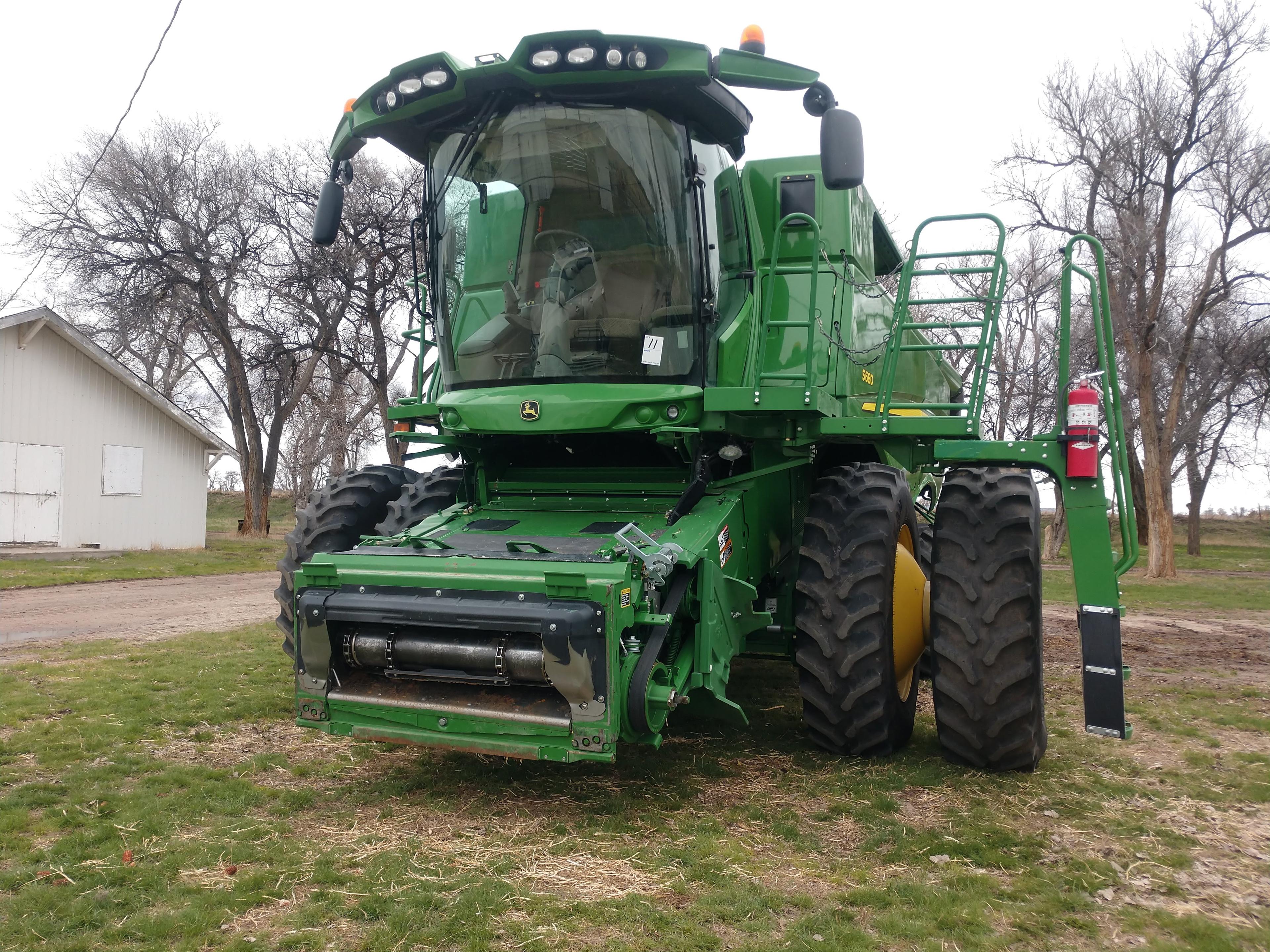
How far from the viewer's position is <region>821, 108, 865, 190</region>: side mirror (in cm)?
445

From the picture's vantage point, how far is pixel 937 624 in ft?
16.1

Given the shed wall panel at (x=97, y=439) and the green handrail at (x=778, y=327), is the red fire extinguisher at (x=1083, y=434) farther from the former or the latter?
the shed wall panel at (x=97, y=439)

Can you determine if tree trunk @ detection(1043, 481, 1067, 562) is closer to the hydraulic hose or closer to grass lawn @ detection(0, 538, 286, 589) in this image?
grass lawn @ detection(0, 538, 286, 589)

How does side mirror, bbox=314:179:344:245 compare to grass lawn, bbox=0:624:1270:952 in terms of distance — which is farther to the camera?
side mirror, bbox=314:179:344:245

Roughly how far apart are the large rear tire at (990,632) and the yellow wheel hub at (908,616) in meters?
0.18

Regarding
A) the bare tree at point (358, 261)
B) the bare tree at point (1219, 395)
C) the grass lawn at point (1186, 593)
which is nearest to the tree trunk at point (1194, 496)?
the bare tree at point (1219, 395)

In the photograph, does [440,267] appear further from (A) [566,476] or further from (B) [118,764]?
(B) [118,764]

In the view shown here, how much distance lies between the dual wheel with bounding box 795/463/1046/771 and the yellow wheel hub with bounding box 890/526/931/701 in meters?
0.01

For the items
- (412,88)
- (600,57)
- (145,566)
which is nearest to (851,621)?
(600,57)

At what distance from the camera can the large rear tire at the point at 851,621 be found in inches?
186

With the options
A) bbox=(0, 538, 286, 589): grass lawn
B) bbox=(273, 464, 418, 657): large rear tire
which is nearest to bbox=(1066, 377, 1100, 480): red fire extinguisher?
→ bbox=(273, 464, 418, 657): large rear tire

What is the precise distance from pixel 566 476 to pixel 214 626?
20.9 feet

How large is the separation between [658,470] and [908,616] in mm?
1573

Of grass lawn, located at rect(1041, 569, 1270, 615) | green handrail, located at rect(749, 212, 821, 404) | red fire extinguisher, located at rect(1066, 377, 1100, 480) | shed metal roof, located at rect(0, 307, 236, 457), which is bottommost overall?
grass lawn, located at rect(1041, 569, 1270, 615)
